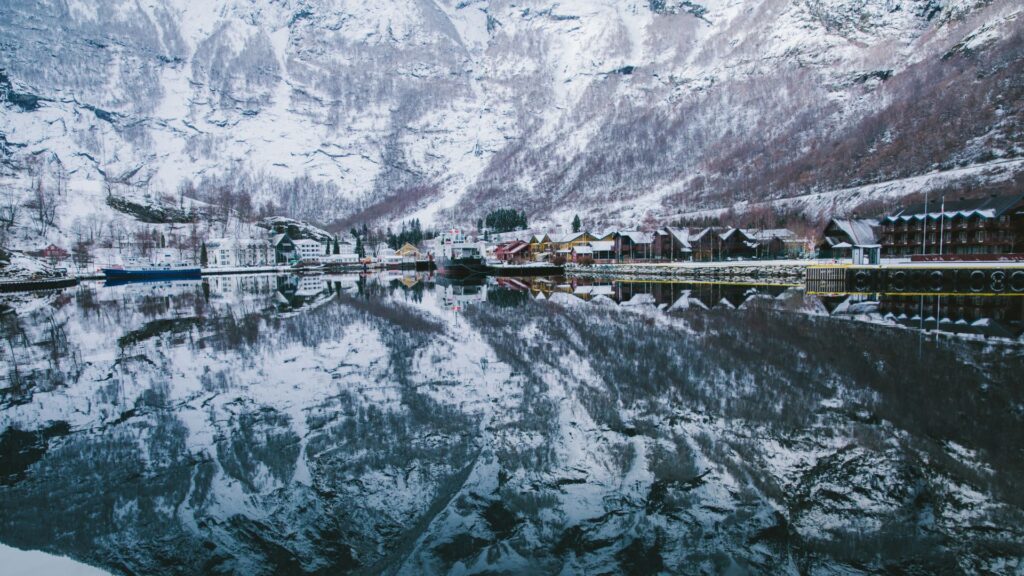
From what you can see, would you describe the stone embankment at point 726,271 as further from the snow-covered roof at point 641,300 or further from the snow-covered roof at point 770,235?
the snow-covered roof at point 641,300

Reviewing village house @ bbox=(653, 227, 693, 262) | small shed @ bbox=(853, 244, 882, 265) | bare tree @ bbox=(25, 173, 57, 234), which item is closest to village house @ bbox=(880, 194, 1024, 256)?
small shed @ bbox=(853, 244, 882, 265)

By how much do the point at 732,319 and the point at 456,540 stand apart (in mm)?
19167

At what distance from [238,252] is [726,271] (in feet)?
340

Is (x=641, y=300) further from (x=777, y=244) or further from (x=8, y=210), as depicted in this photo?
(x=8, y=210)

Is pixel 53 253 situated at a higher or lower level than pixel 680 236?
lower

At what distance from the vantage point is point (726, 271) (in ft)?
176

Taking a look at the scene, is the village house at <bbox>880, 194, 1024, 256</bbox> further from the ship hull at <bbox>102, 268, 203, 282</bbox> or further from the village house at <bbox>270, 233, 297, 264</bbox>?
the village house at <bbox>270, 233, 297, 264</bbox>

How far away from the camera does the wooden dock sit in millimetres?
33906

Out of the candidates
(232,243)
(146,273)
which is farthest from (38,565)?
(232,243)

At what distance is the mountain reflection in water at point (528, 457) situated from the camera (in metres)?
5.81

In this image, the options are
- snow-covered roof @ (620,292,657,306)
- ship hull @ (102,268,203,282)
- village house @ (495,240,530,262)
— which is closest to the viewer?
snow-covered roof @ (620,292,657,306)

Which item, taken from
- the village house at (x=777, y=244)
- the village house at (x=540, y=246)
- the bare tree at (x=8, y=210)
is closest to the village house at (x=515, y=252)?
the village house at (x=540, y=246)

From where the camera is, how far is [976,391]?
1110 cm

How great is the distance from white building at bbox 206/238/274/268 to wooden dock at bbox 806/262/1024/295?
368 ft
